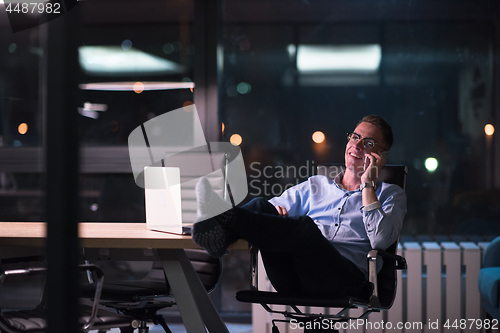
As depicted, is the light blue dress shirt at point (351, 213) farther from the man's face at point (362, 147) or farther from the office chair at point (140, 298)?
the office chair at point (140, 298)

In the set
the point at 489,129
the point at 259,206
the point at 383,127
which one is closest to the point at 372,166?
the point at 383,127

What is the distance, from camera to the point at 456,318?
2.81m

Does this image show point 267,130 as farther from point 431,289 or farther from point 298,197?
point 431,289

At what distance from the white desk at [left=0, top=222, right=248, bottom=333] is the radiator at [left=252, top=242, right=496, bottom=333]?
832 mm

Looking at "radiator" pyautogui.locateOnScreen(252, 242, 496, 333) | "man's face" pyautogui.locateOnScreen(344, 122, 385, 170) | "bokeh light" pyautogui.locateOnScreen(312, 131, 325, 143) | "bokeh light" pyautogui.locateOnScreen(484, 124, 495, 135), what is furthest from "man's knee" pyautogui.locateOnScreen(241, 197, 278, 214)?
"bokeh light" pyautogui.locateOnScreen(484, 124, 495, 135)

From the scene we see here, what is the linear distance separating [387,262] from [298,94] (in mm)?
1624

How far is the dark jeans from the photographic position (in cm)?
163

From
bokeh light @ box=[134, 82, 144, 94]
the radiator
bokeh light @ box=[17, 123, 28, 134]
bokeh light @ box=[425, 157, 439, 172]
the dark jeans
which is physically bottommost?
the radiator

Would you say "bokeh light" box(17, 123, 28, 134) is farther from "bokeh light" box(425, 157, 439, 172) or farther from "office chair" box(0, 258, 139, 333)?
"bokeh light" box(425, 157, 439, 172)

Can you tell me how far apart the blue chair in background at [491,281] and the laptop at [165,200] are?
1.67 metres

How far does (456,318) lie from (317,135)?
1484 mm

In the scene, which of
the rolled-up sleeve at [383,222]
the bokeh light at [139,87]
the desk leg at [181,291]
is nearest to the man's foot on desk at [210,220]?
the desk leg at [181,291]

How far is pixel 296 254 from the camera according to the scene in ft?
6.00

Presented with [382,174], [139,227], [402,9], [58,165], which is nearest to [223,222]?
[139,227]
